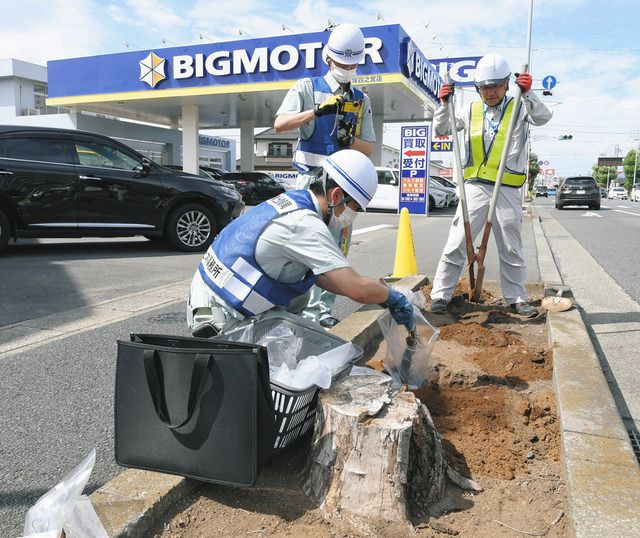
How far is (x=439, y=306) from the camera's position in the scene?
4.52 meters

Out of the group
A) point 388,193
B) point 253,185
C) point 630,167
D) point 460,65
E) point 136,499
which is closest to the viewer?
point 136,499

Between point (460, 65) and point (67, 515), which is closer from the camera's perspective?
point (67, 515)

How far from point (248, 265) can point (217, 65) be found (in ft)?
61.9

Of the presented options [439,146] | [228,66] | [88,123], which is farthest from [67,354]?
[88,123]

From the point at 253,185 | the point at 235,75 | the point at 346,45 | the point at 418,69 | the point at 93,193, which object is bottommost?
the point at 93,193

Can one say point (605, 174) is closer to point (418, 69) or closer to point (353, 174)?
point (418, 69)

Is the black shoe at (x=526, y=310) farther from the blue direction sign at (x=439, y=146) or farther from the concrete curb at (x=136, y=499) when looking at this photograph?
the blue direction sign at (x=439, y=146)

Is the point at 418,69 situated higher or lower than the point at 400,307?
higher

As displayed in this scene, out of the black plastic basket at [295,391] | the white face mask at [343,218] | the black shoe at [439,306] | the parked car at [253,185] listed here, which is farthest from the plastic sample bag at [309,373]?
the parked car at [253,185]

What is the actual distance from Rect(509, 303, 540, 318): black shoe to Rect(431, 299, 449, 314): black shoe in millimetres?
571

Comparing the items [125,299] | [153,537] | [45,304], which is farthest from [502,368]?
[45,304]

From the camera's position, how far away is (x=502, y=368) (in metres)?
3.39

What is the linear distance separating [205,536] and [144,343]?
0.68 meters

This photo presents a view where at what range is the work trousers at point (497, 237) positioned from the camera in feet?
14.4
